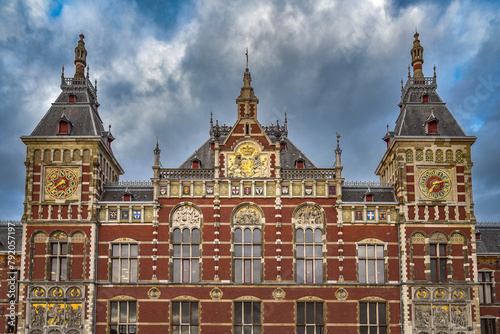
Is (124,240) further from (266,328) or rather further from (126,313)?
(266,328)

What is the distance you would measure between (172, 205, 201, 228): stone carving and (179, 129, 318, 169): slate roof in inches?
167

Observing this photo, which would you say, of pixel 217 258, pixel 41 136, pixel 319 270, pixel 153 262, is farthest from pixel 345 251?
pixel 41 136

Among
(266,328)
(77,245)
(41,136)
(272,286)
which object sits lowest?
(266,328)

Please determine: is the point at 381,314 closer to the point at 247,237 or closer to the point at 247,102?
the point at 247,237

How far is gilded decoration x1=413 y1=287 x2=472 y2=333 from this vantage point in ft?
144

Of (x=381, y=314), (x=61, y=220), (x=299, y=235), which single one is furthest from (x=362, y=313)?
(x=61, y=220)

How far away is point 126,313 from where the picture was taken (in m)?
44.8

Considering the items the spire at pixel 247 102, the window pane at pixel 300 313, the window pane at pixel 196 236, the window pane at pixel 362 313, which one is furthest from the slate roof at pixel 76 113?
the window pane at pixel 362 313

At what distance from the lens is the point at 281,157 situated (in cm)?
5078

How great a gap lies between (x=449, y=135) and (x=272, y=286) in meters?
17.4

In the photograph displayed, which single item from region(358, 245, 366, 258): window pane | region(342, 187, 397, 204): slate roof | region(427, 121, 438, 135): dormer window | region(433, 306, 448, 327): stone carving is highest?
region(427, 121, 438, 135): dormer window

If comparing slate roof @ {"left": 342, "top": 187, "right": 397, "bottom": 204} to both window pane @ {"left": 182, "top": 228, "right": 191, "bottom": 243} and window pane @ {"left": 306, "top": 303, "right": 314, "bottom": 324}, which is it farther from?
window pane @ {"left": 182, "top": 228, "right": 191, "bottom": 243}

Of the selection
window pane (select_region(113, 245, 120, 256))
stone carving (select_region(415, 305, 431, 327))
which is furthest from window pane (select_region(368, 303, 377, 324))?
window pane (select_region(113, 245, 120, 256))

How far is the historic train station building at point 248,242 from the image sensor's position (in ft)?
146
